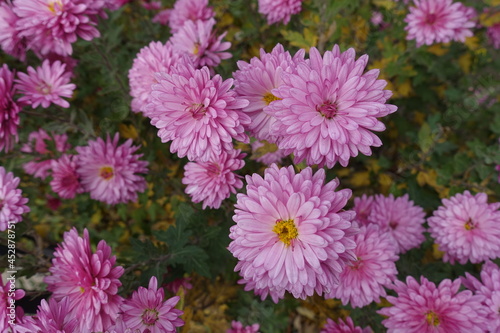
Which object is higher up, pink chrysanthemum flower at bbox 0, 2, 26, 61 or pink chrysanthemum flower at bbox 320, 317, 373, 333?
pink chrysanthemum flower at bbox 0, 2, 26, 61

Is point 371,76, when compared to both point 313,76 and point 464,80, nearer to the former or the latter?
point 313,76

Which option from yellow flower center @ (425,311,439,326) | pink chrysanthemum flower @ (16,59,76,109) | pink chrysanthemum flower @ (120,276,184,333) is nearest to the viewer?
pink chrysanthemum flower @ (120,276,184,333)

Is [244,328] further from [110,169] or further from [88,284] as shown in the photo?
[110,169]

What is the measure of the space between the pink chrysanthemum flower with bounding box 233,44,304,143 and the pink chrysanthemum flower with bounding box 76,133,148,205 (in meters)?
0.86

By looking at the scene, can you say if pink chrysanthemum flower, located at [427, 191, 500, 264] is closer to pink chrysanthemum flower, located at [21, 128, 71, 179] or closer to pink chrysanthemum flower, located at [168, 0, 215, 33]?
pink chrysanthemum flower, located at [168, 0, 215, 33]

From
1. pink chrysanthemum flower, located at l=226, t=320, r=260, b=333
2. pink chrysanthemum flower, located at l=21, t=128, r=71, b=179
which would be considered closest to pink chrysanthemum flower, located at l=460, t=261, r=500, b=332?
pink chrysanthemum flower, located at l=226, t=320, r=260, b=333

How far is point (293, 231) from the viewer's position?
113 cm

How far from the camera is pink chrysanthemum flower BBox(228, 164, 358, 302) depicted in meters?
1.05

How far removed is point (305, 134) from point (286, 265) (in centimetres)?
39

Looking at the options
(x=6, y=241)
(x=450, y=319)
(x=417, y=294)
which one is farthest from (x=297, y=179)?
(x=6, y=241)

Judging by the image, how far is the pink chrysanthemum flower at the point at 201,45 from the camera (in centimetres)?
164

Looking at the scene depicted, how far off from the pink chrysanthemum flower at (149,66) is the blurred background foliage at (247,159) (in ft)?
1.04

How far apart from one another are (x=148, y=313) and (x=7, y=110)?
1073mm

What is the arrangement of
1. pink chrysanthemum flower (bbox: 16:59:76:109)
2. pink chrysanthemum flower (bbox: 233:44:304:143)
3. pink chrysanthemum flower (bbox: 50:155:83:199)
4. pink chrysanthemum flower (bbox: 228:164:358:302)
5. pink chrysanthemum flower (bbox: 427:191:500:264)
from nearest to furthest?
pink chrysanthemum flower (bbox: 228:164:358:302)
pink chrysanthemum flower (bbox: 233:44:304:143)
pink chrysanthemum flower (bbox: 427:191:500:264)
pink chrysanthemum flower (bbox: 16:59:76:109)
pink chrysanthemum flower (bbox: 50:155:83:199)
